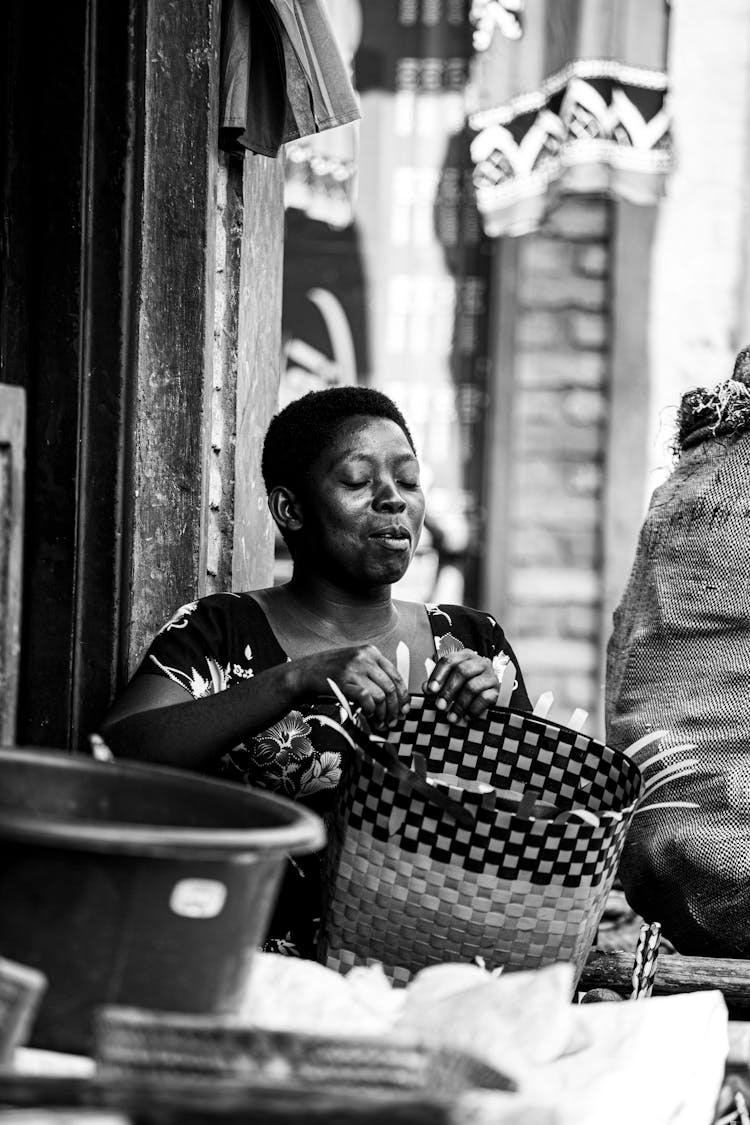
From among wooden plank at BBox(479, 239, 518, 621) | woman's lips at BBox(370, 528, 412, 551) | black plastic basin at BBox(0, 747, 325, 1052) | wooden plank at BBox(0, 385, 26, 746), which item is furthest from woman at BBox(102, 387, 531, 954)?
wooden plank at BBox(479, 239, 518, 621)

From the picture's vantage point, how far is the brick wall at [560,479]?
6.61 meters

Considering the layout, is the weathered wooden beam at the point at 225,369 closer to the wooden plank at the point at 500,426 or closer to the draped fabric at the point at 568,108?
the draped fabric at the point at 568,108

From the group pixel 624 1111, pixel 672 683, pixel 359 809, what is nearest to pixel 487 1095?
pixel 624 1111

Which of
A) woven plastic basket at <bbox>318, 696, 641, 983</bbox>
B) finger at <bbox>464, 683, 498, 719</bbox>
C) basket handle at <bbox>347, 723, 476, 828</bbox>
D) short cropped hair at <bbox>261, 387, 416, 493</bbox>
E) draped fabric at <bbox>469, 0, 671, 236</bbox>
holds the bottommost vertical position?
woven plastic basket at <bbox>318, 696, 641, 983</bbox>

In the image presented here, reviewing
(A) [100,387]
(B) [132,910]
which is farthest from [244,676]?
(B) [132,910]

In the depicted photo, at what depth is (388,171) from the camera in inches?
265

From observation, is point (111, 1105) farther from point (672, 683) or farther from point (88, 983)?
point (672, 683)

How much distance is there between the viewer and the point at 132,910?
4.63 feet

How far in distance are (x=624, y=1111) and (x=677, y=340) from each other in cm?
526

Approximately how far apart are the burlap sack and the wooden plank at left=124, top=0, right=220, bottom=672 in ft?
3.15

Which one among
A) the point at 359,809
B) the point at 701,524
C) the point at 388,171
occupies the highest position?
the point at 388,171

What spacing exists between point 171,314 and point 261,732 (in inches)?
36.2

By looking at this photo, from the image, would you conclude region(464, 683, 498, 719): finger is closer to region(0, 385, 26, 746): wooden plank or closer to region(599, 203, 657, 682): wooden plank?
region(0, 385, 26, 746): wooden plank

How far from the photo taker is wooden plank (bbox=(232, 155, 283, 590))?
3.62 metres
